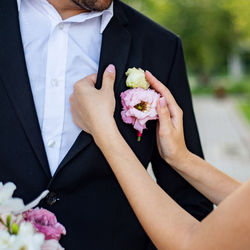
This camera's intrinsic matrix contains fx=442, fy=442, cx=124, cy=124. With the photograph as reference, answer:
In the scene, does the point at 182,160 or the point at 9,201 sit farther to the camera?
the point at 182,160

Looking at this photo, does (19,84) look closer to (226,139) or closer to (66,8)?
(66,8)

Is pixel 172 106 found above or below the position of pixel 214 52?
above

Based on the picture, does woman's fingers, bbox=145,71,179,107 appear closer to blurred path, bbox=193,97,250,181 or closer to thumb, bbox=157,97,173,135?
thumb, bbox=157,97,173,135

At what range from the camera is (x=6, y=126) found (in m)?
2.03

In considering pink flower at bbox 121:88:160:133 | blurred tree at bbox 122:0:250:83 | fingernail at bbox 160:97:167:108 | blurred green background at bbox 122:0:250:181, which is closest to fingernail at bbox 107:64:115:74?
pink flower at bbox 121:88:160:133

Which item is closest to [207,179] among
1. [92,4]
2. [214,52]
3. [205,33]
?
[92,4]

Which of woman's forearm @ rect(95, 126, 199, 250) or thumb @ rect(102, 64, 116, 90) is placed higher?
thumb @ rect(102, 64, 116, 90)

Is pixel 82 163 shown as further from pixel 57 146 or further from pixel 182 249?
pixel 182 249

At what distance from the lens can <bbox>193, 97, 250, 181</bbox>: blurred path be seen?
944 cm

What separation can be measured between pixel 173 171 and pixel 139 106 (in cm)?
52

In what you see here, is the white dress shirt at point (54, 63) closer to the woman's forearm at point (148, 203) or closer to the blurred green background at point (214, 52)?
the woman's forearm at point (148, 203)

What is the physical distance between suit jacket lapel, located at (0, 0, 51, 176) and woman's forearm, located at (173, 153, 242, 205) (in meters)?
0.67

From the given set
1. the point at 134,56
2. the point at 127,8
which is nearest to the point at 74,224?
the point at 134,56

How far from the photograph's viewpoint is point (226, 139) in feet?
42.4
